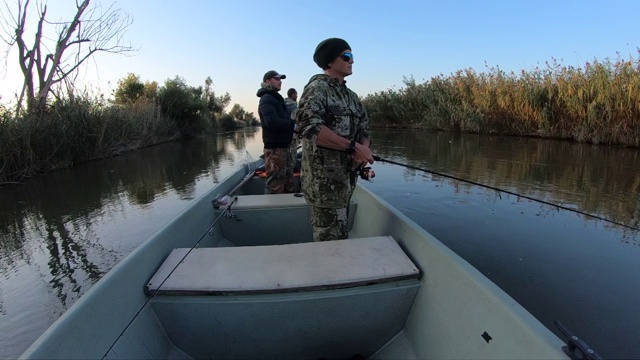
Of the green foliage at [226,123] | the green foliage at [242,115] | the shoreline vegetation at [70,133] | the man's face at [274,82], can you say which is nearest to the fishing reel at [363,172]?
the man's face at [274,82]

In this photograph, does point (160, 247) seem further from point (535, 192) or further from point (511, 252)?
point (535, 192)

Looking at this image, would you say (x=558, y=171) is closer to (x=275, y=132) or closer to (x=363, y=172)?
(x=275, y=132)

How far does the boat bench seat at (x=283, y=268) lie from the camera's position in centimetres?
181

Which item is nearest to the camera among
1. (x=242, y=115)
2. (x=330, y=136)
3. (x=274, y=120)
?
(x=330, y=136)

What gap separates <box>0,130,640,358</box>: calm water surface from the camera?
9.52 ft

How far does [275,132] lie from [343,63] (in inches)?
83.6

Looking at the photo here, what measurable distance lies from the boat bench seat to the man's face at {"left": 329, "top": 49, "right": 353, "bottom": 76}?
3.59 feet

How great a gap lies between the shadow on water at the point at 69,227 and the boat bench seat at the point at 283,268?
1.69m

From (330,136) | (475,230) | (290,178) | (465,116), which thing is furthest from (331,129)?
(465,116)

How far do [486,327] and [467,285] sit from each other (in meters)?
0.21

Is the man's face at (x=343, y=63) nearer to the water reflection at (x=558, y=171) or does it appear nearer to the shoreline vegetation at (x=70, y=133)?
the water reflection at (x=558, y=171)

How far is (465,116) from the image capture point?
19.5 meters

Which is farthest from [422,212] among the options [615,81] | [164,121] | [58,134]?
[164,121]

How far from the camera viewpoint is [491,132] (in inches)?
720
